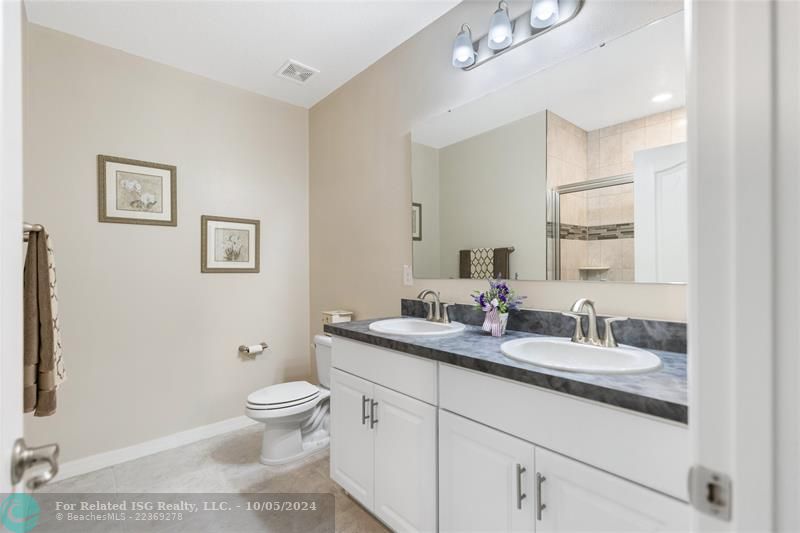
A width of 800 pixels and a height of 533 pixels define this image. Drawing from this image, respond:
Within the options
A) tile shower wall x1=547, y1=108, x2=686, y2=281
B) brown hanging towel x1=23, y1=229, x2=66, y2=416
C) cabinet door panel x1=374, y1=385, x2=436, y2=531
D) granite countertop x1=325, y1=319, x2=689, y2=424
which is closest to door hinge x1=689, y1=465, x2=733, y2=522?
granite countertop x1=325, y1=319, x2=689, y2=424

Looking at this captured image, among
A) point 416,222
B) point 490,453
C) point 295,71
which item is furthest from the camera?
point 295,71

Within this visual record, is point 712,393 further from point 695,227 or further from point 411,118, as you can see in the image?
point 411,118

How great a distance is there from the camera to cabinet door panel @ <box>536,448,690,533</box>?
83 centimetres

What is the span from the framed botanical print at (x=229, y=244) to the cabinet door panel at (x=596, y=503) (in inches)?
96.8

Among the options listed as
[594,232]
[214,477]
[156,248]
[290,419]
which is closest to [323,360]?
[290,419]

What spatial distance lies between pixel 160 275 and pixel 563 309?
8.11ft

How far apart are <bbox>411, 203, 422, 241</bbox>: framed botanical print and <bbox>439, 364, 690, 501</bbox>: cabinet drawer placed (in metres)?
1.10

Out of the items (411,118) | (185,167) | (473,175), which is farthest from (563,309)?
→ (185,167)

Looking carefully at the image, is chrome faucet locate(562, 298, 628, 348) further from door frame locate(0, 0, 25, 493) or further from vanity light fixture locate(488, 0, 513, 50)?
door frame locate(0, 0, 25, 493)

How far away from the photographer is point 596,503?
93 cm

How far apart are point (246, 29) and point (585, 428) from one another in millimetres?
2562

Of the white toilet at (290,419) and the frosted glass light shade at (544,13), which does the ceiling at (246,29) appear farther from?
the white toilet at (290,419)

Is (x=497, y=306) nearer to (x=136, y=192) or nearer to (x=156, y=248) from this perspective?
(x=156, y=248)

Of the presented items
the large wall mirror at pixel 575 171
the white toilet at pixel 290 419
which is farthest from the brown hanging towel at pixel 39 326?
the large wall mirror at pixel 575 171
